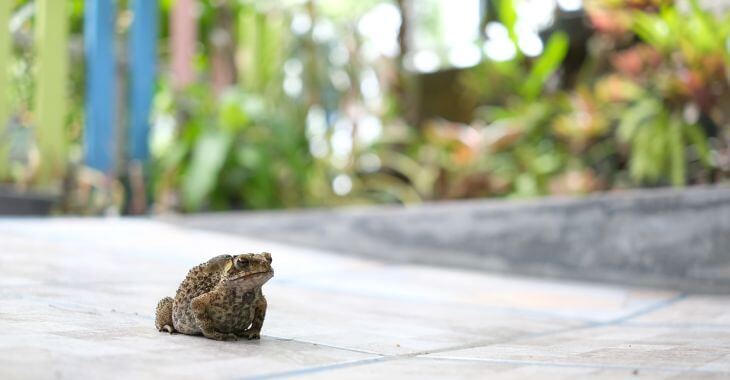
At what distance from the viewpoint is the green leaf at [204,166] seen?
21.0 ft

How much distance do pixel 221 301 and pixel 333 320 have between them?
2.45 feet

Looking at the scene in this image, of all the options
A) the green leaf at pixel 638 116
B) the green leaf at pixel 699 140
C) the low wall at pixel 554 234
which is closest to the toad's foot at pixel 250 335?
the low wall at pixel 554 234

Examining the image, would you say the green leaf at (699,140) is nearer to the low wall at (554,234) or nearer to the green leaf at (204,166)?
the low wall at (554,234)

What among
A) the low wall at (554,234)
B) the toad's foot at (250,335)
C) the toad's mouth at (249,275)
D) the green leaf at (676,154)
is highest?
the green leaf at (676,154)

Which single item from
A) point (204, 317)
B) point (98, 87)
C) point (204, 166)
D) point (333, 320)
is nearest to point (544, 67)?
point (204, 166)

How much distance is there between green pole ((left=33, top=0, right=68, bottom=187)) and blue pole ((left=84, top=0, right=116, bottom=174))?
0.37 metres

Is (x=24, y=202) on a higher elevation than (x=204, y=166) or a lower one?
lower

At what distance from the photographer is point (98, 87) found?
6270 millimetres

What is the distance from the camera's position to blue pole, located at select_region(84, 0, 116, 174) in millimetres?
6254

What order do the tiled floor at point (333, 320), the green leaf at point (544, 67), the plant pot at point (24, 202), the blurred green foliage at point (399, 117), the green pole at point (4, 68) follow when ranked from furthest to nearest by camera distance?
the green leaf at point (544, 67)
the blurred green foliage at point (399, 117)
the plant pot at point (24, 202)
the green pole at point (4, 68)
the tiled floor at point (333, 320)

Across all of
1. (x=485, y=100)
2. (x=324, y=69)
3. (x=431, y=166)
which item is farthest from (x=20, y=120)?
(x=485, y=100)

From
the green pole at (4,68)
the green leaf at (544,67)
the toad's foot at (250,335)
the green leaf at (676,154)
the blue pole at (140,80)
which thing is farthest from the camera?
the green leaf at (544,67)

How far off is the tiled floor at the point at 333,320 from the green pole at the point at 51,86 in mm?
764

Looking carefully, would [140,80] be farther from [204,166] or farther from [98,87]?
[204,166]
